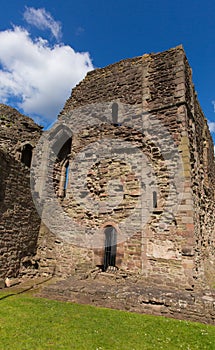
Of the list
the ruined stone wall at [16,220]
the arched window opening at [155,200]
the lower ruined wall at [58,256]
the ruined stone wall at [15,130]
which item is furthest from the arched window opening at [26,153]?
the arched window opening at [155,200]

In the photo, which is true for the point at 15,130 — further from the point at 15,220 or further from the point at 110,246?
the point at 110,246

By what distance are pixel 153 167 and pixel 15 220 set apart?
6901mm

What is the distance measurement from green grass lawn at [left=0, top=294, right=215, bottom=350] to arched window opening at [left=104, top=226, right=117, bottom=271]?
11.3 feet

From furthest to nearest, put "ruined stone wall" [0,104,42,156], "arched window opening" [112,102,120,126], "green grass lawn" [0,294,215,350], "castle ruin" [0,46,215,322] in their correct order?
"ruined stone wall" [0,104,42,156] < "arched window opening" [112,102,120,126] < "castle ruin" [0,46,215,322] < "green grass lawn" [0,294,215,350]

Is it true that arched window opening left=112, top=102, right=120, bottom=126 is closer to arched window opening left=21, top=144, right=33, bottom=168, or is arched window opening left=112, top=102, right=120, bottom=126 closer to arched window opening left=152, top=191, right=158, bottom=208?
arched window opening left=152, top=191, right=158, bottom=208

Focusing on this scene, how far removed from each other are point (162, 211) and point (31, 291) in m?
6.10

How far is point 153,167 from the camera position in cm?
1029

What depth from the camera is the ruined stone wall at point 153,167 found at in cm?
897

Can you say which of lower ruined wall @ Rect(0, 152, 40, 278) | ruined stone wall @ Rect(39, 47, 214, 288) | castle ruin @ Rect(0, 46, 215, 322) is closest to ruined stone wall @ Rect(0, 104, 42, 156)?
castle ruin @ Rect(0, 46, 215, 322)

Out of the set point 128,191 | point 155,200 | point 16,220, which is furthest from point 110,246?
point 16,220

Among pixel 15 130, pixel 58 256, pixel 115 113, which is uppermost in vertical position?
pixel 15 130

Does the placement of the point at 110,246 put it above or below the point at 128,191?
below

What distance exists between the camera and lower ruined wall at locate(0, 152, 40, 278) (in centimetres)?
1036

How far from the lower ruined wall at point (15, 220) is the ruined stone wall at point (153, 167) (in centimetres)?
103
